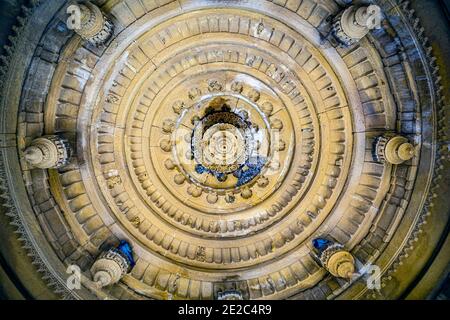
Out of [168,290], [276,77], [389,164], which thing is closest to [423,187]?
[389,164]

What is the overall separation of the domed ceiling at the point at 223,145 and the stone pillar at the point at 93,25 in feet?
0.17

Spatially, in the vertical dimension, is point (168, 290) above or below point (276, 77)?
below

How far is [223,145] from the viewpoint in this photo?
11.2m

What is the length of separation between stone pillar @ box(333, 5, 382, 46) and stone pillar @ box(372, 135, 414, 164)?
3.32 metres

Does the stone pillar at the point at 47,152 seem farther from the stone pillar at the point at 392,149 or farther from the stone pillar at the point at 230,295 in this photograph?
the stone pillar at the point at 392,149

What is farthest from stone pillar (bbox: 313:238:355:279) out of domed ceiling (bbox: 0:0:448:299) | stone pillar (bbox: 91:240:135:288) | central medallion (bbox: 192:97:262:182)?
stone pillar (bbox: 91:240:135:288)

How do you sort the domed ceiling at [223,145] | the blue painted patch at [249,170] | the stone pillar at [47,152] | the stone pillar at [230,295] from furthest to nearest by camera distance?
the blue painted patch at [249,170]
the stone pillar at [230,295]
the domed ceiling at [223,145]
the stone pillar at [47,152]

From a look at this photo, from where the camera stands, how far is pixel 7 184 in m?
8.91

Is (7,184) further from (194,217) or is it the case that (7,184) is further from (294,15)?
(294,15)

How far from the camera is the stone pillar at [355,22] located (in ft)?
26.8

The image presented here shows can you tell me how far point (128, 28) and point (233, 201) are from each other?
7.54 meters

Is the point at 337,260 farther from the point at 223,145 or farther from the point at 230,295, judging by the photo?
the point at 223,145

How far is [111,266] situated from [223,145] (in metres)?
5.76

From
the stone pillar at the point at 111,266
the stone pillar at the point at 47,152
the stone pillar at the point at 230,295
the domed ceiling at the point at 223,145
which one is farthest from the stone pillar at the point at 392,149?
the stone pillar at the point at 47,152
